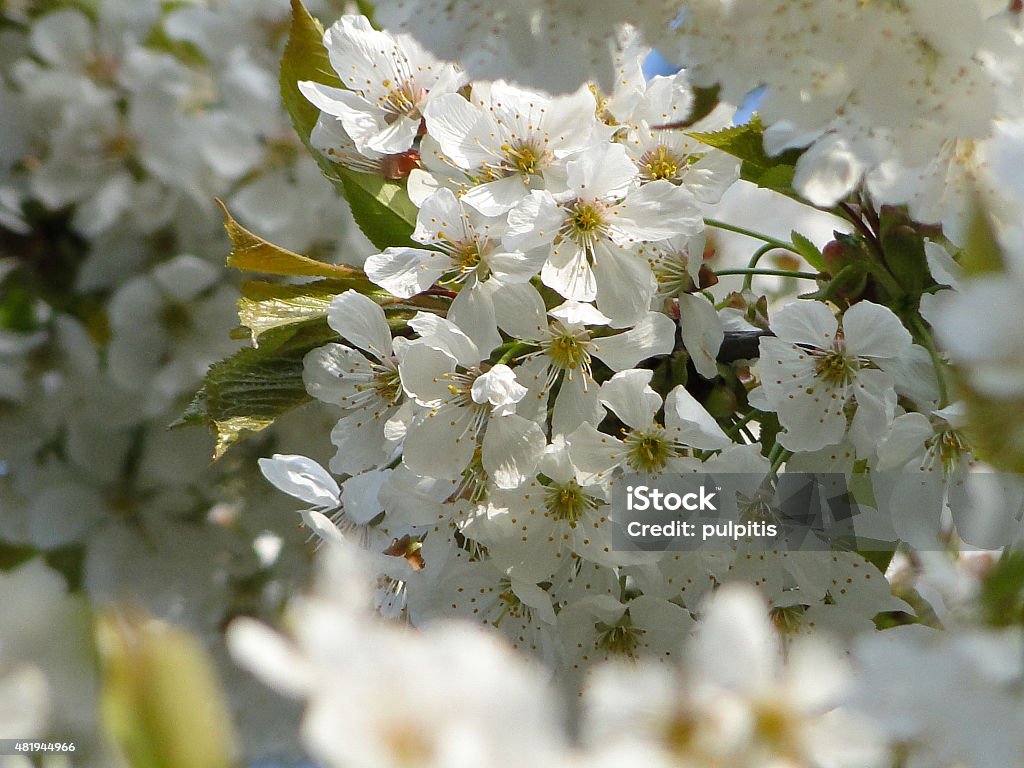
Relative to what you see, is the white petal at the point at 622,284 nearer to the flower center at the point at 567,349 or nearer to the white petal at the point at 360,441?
the flower center at the point at 567,349

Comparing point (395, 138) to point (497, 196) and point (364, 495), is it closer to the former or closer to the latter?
point (497, 196)

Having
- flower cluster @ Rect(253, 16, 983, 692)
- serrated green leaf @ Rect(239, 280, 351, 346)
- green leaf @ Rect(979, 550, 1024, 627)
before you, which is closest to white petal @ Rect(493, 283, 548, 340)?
flower cluster @ Rect(253, 16, 983, 692)

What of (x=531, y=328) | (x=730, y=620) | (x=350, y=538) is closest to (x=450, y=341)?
(x=531, y=328)

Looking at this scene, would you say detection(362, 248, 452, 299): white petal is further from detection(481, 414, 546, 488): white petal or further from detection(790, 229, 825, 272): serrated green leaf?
detection(790, 229, 825, 272): serrated green leaf

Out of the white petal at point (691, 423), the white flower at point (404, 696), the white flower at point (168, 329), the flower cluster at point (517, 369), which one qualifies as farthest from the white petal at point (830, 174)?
the white flower at point (168, 329)

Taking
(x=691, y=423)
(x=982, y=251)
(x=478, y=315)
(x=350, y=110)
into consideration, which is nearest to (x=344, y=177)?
(x=350, y=110)

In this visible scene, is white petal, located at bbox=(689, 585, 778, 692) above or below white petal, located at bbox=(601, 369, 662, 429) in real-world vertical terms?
below

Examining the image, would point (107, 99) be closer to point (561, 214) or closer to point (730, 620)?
point (561, 214)
